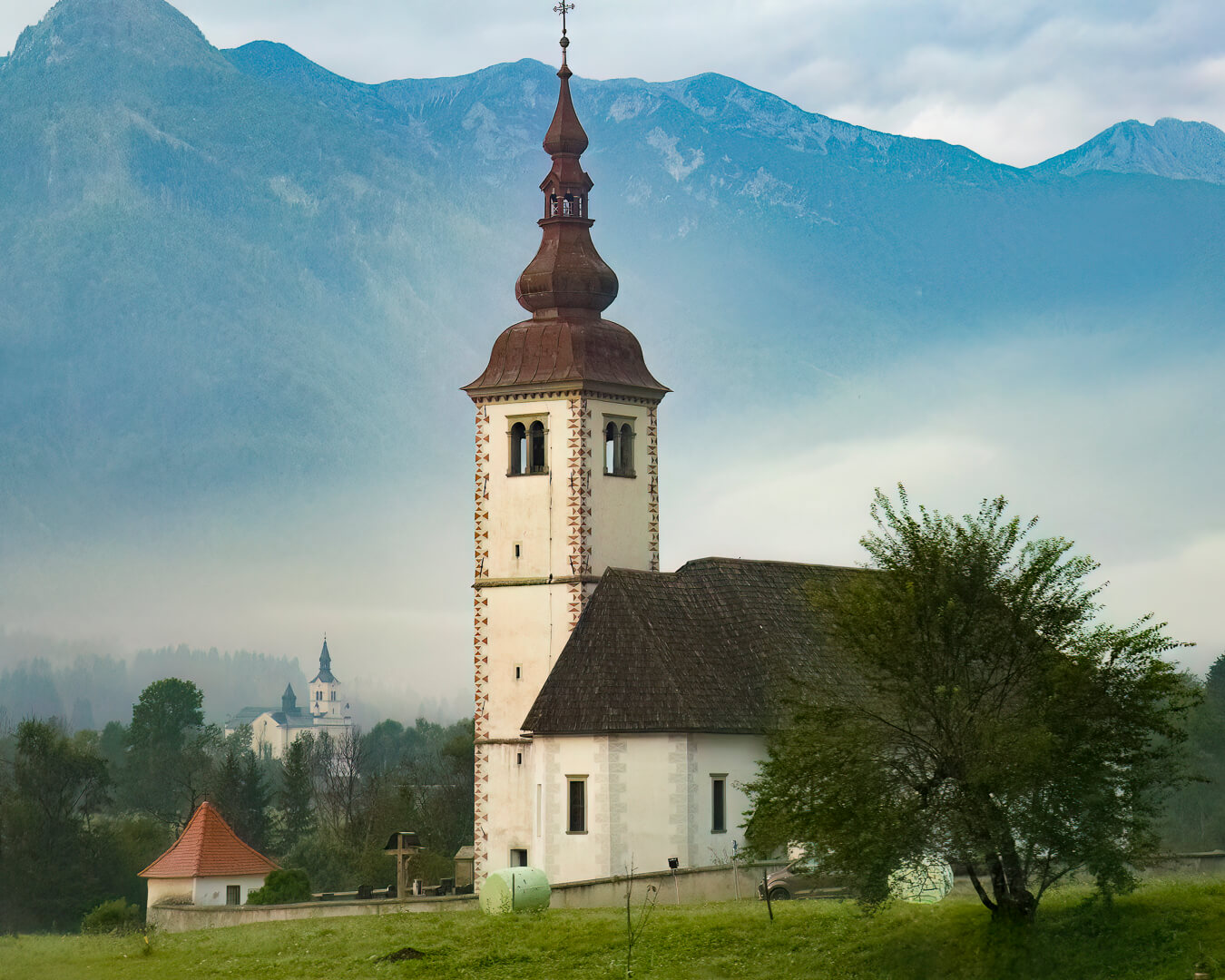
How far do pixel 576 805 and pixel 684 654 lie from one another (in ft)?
15.9

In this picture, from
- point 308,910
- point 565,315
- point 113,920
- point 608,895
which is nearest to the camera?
point 608,895

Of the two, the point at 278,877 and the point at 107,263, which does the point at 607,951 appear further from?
the point at 107,263

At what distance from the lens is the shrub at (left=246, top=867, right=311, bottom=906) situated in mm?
58562

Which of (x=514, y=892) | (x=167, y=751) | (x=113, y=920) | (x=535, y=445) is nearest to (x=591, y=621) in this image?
(x=535, y=445)

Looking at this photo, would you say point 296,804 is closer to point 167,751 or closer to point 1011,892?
point 167,751

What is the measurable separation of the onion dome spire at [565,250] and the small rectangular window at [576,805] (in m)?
14.9

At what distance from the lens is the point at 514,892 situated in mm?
38844

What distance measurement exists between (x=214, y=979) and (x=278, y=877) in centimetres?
2716

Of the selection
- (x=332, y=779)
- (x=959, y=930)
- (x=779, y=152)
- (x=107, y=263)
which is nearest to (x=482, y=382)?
(x=959, y=930)

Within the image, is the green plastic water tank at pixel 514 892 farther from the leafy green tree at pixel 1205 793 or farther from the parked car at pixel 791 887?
the leafy green tree at pixel 1205 793

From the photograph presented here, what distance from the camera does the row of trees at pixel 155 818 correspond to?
81812 millimetres

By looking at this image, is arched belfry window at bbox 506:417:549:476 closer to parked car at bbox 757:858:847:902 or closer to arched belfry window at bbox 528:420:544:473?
arched belfry window at bbox 528:420:544:473

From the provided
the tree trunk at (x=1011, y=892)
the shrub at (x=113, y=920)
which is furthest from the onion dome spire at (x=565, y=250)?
the tree trunk at (x=1011, y=892)

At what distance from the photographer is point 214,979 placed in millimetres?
33562
